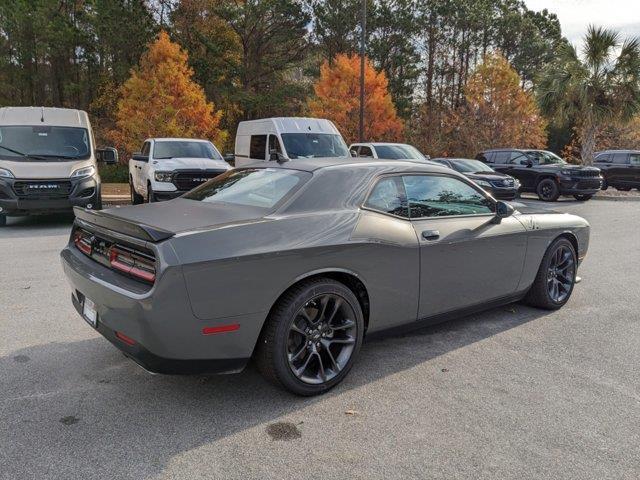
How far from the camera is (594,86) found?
22.0 metres

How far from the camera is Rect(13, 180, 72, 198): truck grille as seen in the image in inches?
367

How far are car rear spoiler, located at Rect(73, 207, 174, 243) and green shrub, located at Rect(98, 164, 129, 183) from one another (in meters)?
26.9

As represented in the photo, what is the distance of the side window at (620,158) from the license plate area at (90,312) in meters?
22.3

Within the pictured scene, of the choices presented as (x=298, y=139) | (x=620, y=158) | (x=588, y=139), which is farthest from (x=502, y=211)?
(x=588, y=139)

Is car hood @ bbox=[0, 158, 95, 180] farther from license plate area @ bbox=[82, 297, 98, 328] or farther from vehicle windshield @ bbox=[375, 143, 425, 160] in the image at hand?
vehicle windshield @ bbox=[375, 143, 425, 160]

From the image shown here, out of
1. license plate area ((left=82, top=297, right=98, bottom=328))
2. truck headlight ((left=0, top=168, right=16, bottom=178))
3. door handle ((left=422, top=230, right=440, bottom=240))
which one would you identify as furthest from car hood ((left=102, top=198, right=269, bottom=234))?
truck headlight ((left=0, top=168, right=16, bottom=178))

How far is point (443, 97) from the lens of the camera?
42.8 meters

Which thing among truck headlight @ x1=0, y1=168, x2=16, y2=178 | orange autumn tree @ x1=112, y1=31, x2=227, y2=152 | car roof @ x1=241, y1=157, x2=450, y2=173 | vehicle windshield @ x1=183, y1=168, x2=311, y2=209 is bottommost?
truck headlight @ x1=0, y1=168, x2=16, y2=178

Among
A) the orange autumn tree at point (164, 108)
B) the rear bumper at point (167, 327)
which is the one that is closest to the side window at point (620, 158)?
the orange autumn tree at point (164, 108)

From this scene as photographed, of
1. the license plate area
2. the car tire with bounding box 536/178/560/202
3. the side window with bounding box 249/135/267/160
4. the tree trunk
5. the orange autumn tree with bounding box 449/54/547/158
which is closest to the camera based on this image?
the license plate area

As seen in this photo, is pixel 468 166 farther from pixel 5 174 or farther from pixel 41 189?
pixel 5 174

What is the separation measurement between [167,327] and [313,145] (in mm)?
10411

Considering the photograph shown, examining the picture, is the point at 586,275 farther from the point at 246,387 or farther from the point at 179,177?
the point at 179,177

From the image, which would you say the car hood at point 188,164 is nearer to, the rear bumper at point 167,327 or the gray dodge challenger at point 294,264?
the gray dodge challenger at point 294,264
